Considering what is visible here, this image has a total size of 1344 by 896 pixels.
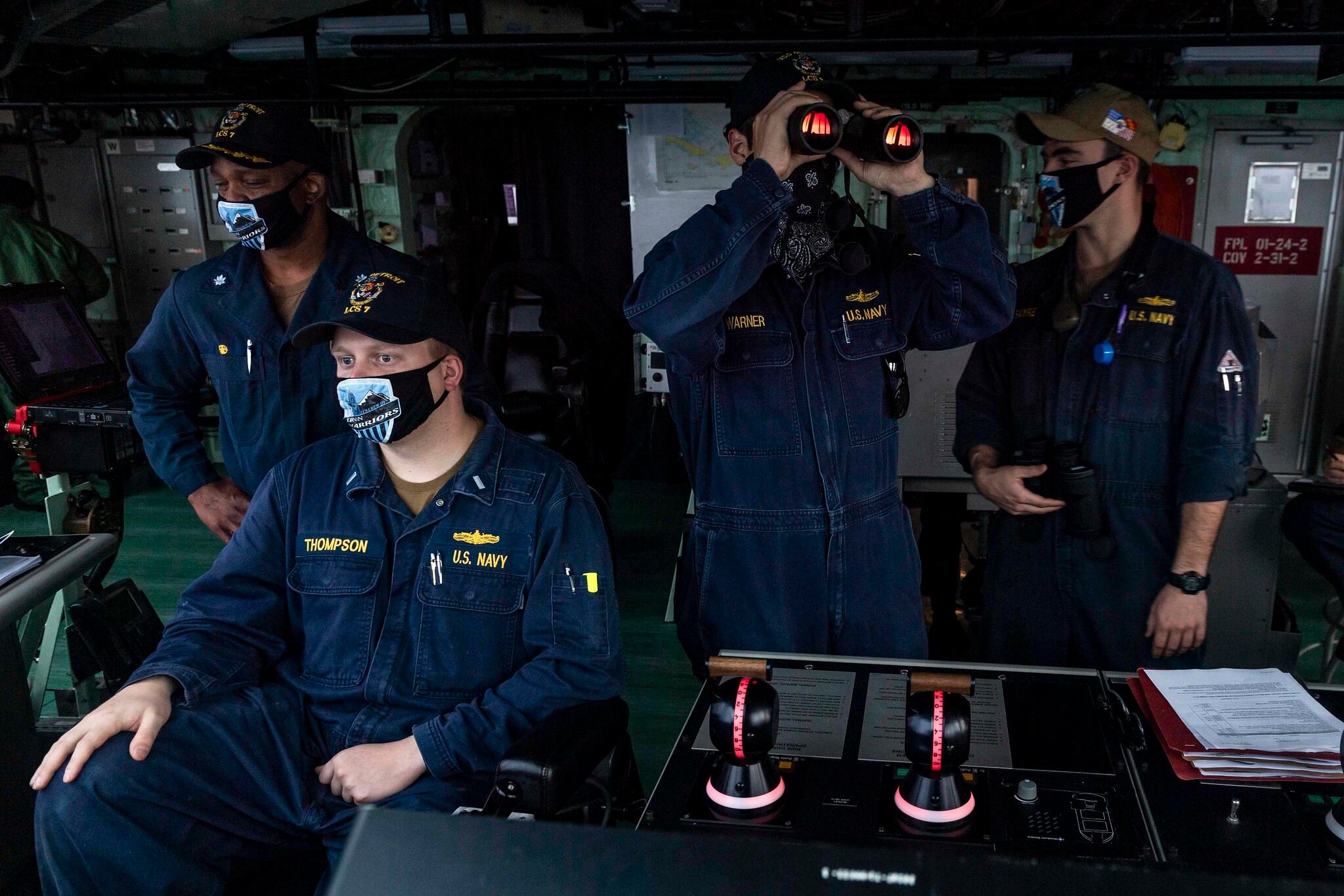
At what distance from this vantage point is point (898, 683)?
1.63 m

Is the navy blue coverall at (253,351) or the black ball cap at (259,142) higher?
the black ball cap at (259,142)

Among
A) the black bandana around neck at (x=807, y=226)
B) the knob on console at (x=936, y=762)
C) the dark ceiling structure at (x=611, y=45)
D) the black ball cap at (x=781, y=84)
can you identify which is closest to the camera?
the knob on console at (x=936, y=762)

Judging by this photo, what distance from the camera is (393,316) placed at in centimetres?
198

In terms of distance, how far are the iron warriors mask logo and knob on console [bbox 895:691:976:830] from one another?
3.76 ft

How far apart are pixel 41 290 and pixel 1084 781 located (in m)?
4.50

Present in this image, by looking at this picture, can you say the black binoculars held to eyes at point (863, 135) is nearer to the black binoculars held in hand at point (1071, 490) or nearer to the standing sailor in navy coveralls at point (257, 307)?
the black binoculars held in hand at point (1071, 490)

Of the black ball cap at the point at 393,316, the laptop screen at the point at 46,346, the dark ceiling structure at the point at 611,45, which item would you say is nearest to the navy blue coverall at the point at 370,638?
the black ball cap at the point at 393,316

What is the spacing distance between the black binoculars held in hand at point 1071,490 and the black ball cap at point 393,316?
4.20 ft

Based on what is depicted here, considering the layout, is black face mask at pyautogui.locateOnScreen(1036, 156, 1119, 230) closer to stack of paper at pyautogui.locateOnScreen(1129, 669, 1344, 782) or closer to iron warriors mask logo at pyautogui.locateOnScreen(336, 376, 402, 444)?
stack of paper at pyautogui.locateOnScreen(1129, 669, 1344, 782)

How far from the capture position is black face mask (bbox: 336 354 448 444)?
1942 millimetres

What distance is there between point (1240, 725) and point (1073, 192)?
1278 mm

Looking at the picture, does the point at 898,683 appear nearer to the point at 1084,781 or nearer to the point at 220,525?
the point at 1084,781

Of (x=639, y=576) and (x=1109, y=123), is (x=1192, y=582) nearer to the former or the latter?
(x=1109, y=123)

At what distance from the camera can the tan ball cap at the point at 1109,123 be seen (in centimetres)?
222
